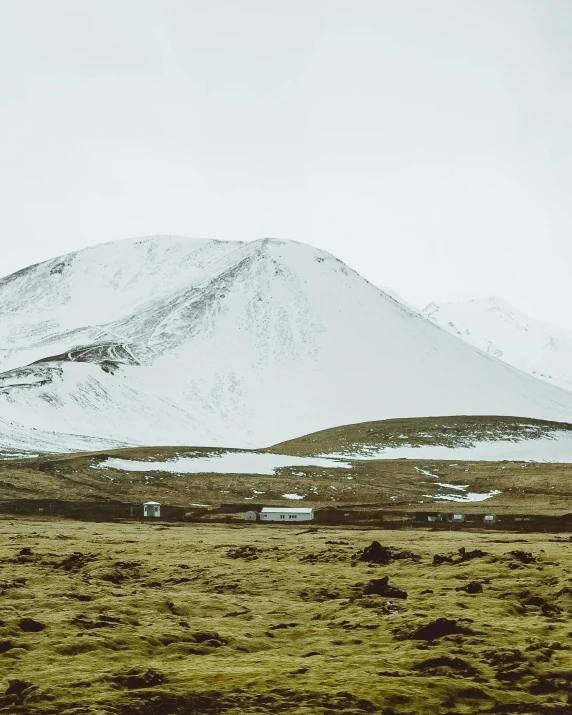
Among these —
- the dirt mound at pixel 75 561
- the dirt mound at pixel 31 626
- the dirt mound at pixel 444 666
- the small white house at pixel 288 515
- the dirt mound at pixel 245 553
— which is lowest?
the small white house at pixel 288 515

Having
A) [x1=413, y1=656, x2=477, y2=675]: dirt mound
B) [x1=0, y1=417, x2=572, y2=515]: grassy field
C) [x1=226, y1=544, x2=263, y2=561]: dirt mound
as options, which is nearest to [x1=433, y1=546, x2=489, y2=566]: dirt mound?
[x1=226, y1=544, x2=263, y2=561]: dirt mound

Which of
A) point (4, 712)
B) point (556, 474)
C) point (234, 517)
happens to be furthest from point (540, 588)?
point (556, 474)

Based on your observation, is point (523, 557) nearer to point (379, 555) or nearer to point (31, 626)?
point (379, 555)

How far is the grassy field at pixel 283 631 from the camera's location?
19219 millimetres

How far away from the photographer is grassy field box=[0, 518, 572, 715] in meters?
19.2

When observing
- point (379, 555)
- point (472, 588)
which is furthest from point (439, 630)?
point (379, 555)

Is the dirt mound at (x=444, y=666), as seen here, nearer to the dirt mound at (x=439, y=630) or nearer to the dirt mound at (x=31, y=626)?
the dirt mound at (x=439, y=630)

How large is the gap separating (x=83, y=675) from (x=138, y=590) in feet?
42.7

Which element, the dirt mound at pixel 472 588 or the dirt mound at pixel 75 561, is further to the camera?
the dirt mound at pixel 75 561

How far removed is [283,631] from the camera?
26781 mm

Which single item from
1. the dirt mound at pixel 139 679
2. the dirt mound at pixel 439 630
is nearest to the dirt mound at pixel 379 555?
the dirt mound at pixel 439 630

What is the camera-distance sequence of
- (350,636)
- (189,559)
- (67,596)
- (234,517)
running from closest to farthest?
(350,636) < (67,596) < (189,559) < (234,517)

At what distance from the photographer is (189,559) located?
1711 inches

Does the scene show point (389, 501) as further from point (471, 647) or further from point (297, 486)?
point (471, 647)
